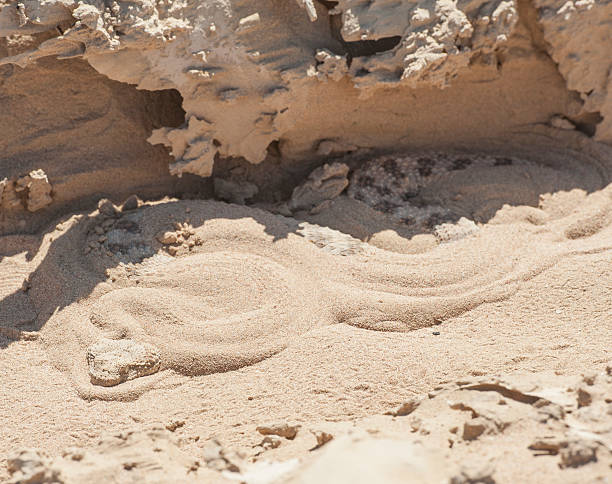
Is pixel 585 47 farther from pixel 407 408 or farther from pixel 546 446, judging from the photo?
pixel 546 446

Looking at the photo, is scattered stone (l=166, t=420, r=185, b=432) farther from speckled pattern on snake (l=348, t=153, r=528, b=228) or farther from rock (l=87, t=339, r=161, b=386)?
speckled pattern on snake (l=348, t=153, r=528, b=228)

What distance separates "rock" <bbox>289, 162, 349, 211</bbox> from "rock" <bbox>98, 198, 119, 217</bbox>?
1568mm

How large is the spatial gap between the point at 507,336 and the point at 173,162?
324 centimetres

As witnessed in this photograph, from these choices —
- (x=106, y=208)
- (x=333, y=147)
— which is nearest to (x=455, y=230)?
(x=333, y=147)

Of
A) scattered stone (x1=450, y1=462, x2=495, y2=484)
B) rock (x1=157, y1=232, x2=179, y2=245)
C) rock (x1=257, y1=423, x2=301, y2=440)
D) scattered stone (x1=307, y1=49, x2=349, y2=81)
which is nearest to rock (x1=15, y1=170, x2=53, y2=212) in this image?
rock (x1=157, y1=232, x2=179, y2=245)

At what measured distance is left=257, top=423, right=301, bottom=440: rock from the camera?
12.1 feet

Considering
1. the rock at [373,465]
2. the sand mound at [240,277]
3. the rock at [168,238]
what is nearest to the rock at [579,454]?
the rock at [373,465]

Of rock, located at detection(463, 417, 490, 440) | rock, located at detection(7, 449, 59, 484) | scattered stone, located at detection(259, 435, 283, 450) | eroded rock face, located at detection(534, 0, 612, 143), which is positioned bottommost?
scattered stone, located at detection(259, 435, 283, 450)

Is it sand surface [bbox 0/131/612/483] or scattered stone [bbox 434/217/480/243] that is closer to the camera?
sand surface [bbox 0/131/612/483]

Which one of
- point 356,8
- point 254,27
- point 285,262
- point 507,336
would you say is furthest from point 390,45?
point 507,336

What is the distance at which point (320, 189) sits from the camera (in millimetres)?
5742

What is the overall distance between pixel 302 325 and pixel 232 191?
1.82m

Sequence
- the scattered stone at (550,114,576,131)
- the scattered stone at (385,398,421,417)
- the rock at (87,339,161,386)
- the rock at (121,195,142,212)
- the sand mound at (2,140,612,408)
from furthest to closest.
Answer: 1. the scattered stone at (550,114,576,131)
2. the rock at (121,195,142,212)
3. the sand mound at (2,140,612,408)
4. the rock at (87,339,161,386)
5. the scattered stone at (385,398,421,417)

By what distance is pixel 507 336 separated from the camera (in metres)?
4.32
